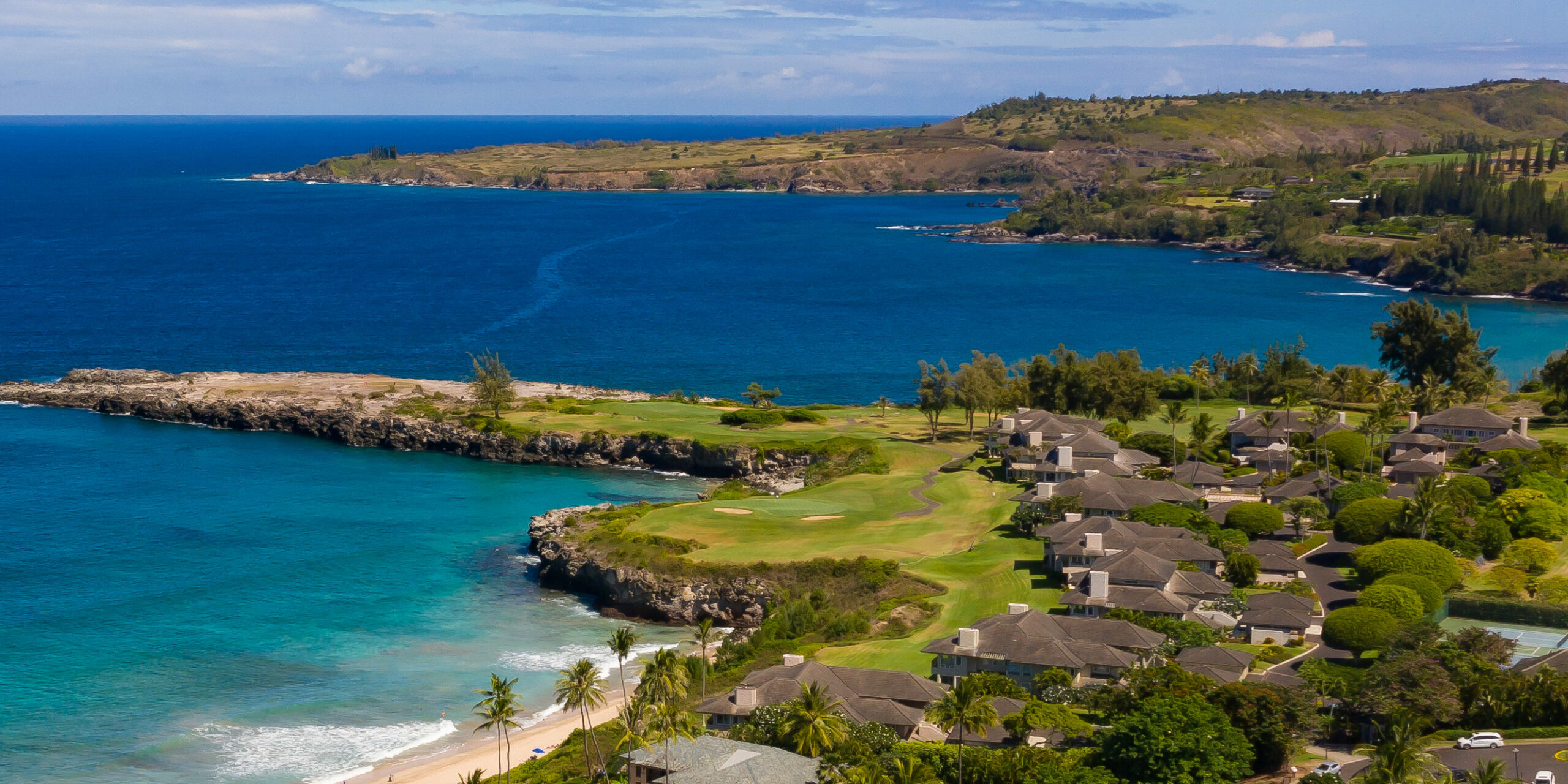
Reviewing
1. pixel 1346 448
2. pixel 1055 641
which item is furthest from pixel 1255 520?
pixel 1055 641

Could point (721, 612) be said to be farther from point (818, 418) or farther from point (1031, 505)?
point (818, 418)

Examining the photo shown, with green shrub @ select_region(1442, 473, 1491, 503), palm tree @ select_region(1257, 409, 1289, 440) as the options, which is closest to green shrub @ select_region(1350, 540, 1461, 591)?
green shrub @ select_region(1442, 473, 1491, 503)

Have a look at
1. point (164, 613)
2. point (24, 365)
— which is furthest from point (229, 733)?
point (24, 365)

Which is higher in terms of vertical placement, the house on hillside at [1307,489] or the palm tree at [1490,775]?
the palm tree at [1490,775]

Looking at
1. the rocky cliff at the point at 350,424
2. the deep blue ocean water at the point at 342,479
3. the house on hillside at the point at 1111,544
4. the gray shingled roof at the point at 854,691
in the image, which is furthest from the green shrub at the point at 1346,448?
the gray shingled roof at the point at 854,691

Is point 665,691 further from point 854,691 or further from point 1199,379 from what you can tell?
point 1199,379

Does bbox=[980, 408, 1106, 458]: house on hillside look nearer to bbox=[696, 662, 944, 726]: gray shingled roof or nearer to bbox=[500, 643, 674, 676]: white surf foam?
bbox=[500, 643, 674, 676]: white surf foam

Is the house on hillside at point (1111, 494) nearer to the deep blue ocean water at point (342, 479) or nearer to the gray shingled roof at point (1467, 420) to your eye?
the gray shingled roof at point (1467, 420)
